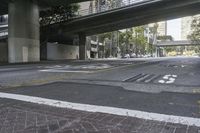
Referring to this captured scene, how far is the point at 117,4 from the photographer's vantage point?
149 feet

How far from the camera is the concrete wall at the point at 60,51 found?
56.0 m

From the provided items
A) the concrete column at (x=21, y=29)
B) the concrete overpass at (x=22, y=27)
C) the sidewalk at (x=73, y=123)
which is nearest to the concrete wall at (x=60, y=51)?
the concrete overpass at (x=22, y=27)

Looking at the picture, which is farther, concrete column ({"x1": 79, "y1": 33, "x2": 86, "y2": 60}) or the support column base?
concrete column ({"x1": 79, "y1": 33, "x2": 86, "y2": 60})

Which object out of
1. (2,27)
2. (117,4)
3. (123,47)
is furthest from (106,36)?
(117,4)

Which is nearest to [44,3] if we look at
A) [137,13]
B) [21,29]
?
[21,29]

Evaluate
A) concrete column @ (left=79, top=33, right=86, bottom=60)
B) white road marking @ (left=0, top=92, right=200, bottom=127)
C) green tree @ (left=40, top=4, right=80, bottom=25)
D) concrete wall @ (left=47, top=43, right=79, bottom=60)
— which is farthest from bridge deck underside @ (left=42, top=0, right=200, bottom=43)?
white road marking @ (left=0, top=92, right=200, bottom=127)

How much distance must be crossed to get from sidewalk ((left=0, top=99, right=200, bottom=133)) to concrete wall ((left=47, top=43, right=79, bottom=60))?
164 ft

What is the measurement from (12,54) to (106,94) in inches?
1211

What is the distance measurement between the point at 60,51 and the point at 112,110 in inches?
2194

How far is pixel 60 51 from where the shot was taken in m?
61.2

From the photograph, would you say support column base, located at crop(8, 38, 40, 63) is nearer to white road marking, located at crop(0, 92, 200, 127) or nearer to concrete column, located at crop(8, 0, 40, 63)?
concrete column, located at crop(8, 0, 40, 63)

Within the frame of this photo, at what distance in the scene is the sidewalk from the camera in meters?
4.78

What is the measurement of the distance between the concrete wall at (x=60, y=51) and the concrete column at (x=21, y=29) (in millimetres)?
16334

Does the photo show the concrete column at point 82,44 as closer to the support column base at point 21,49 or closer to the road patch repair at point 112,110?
the support column base at point 21,49
